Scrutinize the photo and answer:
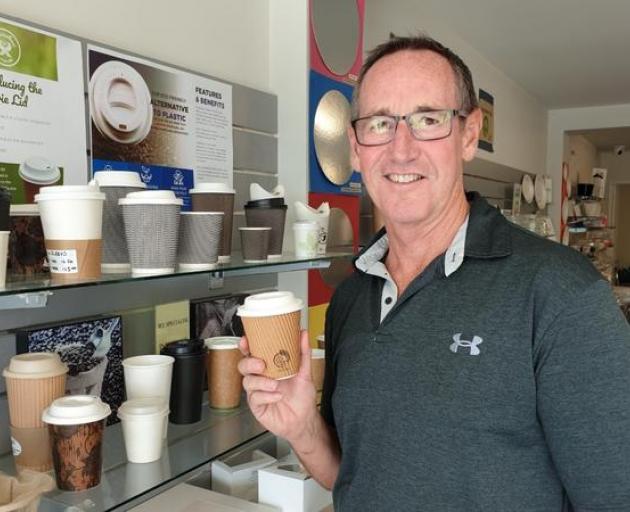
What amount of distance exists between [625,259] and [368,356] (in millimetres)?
11401

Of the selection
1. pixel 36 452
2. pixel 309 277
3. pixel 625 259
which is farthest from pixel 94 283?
pixel 625 259

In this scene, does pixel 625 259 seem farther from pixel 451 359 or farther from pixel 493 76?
pixel 451 359

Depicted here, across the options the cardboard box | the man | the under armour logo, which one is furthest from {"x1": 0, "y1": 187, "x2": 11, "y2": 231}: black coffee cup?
the cardboard box

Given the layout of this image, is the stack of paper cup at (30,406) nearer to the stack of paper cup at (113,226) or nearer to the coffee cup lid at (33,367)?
the coffee cup lid at (33,367)

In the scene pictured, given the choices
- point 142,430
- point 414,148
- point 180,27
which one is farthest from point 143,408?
point 180,27

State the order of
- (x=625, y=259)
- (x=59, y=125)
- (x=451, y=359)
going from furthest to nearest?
(x=625, y=259) → (x=59, y=125) → (x=451, y=359)

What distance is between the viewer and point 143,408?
1229 mm

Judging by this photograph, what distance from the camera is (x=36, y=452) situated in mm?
1114

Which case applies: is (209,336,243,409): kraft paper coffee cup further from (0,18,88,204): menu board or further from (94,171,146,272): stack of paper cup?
(0,18,88,204): menu board

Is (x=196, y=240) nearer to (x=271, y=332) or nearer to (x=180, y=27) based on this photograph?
(x=271, y=332)

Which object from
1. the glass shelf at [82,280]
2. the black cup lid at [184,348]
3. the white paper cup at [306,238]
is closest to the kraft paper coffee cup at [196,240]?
the glass shelf at [82,280]

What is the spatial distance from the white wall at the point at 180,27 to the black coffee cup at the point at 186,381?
0.78 meters

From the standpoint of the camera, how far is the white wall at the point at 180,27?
4.56 feet

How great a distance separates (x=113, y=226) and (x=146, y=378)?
1.10ft
